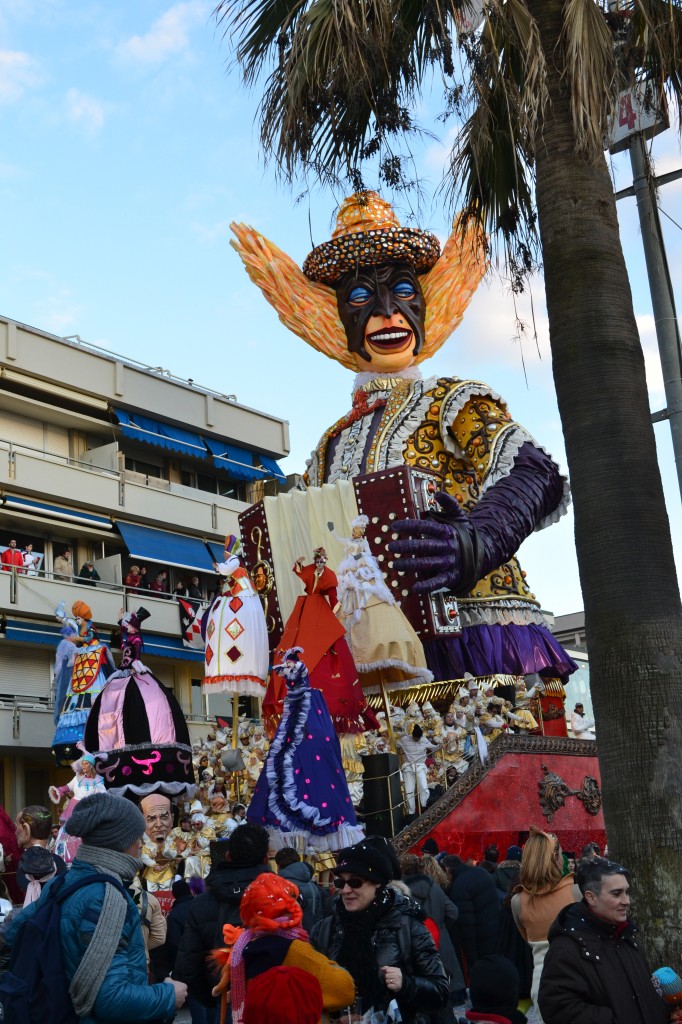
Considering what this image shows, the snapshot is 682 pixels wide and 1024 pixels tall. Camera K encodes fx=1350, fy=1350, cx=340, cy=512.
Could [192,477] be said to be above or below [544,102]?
above

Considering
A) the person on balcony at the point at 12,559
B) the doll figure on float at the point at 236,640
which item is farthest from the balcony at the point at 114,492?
the doll figure on float at the point at 236,640

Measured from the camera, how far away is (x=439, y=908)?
8.77m

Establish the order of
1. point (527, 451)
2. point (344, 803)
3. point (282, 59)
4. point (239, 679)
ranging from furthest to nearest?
point (527, 451)
point (239, 679)
point (344, 803)
point (282, 59)

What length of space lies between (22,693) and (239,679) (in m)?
10.8

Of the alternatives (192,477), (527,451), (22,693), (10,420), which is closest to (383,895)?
(527,451)

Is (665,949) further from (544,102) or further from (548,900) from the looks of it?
(544,102)

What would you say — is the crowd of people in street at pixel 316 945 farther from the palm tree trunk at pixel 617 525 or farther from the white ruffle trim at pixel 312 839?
the white ruffle trim at pixel 312 839

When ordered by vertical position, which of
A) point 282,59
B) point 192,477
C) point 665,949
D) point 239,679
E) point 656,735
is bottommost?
point 665,949

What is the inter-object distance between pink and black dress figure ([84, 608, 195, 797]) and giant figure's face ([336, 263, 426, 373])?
6.37 m

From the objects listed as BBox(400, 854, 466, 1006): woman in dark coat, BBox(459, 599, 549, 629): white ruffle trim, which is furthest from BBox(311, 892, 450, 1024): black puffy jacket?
BBox(459, 599, 549, 629): white ruffle trim

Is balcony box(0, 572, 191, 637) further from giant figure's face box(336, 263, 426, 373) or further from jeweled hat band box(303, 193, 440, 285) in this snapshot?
jeweled hat band box(303, 193, 440, 285)

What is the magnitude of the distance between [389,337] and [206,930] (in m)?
14.1

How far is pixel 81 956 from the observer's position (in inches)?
181

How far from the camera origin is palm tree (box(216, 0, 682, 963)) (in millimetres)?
6668
